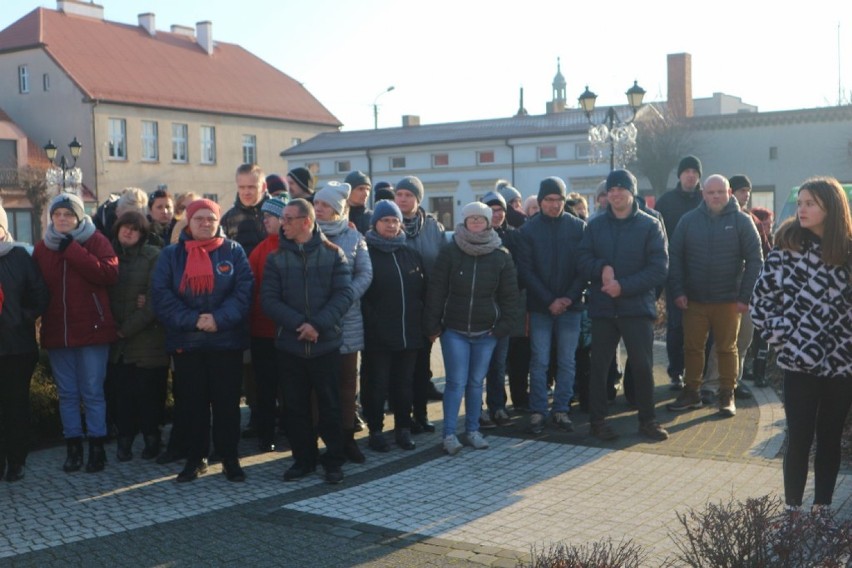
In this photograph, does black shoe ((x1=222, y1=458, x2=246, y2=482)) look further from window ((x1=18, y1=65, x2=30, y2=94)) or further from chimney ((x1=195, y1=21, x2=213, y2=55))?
chimney ((x1=195, y1=21, x2=213, y2=55))

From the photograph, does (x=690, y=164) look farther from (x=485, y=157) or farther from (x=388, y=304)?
(x=485, y=157)

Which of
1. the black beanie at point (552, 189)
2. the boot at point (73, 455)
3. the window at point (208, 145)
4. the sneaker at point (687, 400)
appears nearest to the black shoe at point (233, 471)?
the boot at point (73, 455)

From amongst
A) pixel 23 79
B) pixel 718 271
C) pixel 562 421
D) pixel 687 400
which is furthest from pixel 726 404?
pixel 23 79

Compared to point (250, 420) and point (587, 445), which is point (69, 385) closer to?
point (250, 420)

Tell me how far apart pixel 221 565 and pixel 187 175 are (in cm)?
5582

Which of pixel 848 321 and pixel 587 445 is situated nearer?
pixel 848 321

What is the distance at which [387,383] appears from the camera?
8.11 metres

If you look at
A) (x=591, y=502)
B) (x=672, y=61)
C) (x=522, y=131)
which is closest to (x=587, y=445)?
(x=591, y=502)

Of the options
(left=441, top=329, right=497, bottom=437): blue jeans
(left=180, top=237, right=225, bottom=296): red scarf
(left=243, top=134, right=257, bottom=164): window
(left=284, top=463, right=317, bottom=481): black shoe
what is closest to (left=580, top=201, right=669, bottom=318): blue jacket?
(left=441, top=329, right=497, bottom=437): blue jeans

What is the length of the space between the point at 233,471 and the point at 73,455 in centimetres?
134

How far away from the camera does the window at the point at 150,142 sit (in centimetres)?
5639

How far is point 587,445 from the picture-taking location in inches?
316

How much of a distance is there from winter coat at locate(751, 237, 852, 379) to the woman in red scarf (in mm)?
3647

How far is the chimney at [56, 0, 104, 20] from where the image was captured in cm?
5753
